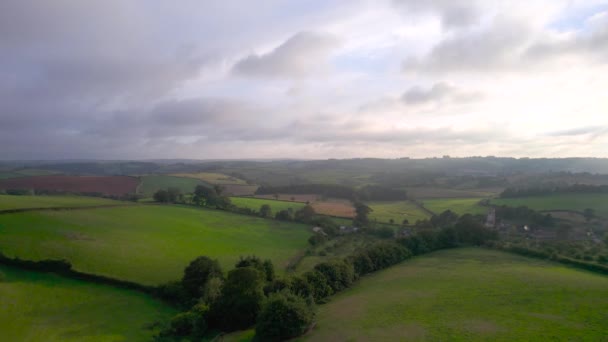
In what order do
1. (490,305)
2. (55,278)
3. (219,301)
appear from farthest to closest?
(55,278) → (219,301) → (490,305)

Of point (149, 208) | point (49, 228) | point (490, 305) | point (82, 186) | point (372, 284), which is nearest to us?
point (490, 305)

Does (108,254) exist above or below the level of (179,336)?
above

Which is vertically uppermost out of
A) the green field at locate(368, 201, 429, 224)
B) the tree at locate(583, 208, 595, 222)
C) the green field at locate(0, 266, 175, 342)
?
the tree at locate(583, 208, 595, 222)

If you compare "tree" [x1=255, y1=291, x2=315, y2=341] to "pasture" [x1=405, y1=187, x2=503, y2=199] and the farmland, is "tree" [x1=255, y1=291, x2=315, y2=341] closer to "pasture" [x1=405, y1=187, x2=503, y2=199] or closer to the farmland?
the farmland

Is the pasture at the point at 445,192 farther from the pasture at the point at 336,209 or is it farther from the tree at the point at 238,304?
the tree at the point at 238,304

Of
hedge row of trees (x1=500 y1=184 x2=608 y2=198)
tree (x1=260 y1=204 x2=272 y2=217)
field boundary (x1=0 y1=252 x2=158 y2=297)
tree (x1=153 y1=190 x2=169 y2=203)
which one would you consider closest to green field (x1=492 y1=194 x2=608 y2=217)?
hedge row of trees (x1=500 y1=184 x2=608 y2=198)

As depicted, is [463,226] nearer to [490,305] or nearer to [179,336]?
[490,305]

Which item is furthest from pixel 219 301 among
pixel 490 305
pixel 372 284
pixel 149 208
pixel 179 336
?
pixel 149 208

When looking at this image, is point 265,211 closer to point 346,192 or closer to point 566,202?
point 346,192

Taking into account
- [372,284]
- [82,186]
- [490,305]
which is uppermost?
[82,186]
